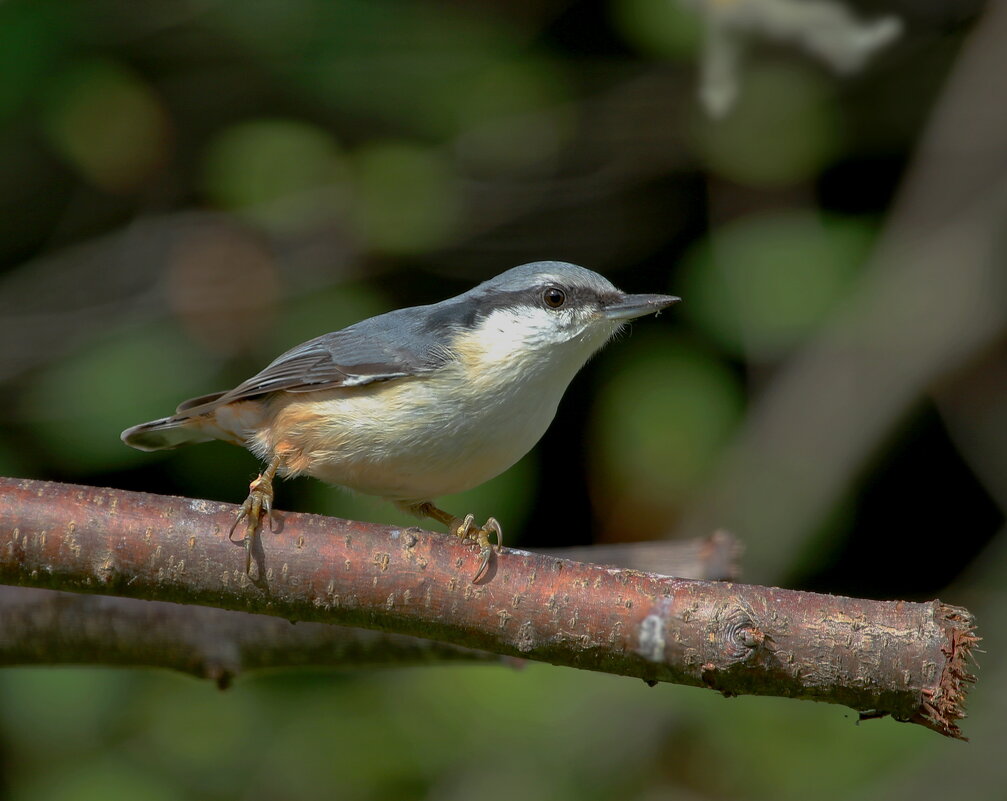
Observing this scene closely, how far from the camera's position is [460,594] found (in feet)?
6.28

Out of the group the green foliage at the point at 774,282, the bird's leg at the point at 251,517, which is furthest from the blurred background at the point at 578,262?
the bird's leg at the point at 251,517

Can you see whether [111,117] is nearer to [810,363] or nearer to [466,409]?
[466,409]

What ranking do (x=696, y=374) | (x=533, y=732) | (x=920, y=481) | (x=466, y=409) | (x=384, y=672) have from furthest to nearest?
(x=920, y=481)
(x=696, y=374)
(x=384, y=672)
(x=533, y=732)
(x=466, y=409)

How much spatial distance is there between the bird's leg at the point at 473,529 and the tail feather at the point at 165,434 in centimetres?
71

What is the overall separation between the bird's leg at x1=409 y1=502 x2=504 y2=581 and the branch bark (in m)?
0.02

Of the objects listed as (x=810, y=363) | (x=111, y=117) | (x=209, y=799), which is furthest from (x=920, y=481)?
(x=111, y=117)

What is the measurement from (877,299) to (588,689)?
5.48 ft

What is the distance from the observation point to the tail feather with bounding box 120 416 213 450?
2.98 metres

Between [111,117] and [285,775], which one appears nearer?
[285,775]

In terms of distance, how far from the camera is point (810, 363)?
3643 mm

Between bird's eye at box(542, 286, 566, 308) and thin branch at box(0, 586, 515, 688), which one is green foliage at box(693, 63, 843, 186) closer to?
bird's eye at box(542, 286, 566, 308)

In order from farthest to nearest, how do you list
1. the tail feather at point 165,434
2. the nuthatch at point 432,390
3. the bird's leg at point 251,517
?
the tail feather at point 165,434 → the nuthatch at point 432,390 → the bird's leg at point 251,517

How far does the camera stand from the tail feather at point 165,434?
9.78 ft

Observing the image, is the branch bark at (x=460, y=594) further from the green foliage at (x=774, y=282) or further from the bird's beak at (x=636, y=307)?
the green foliage at (x=774, y=282)
